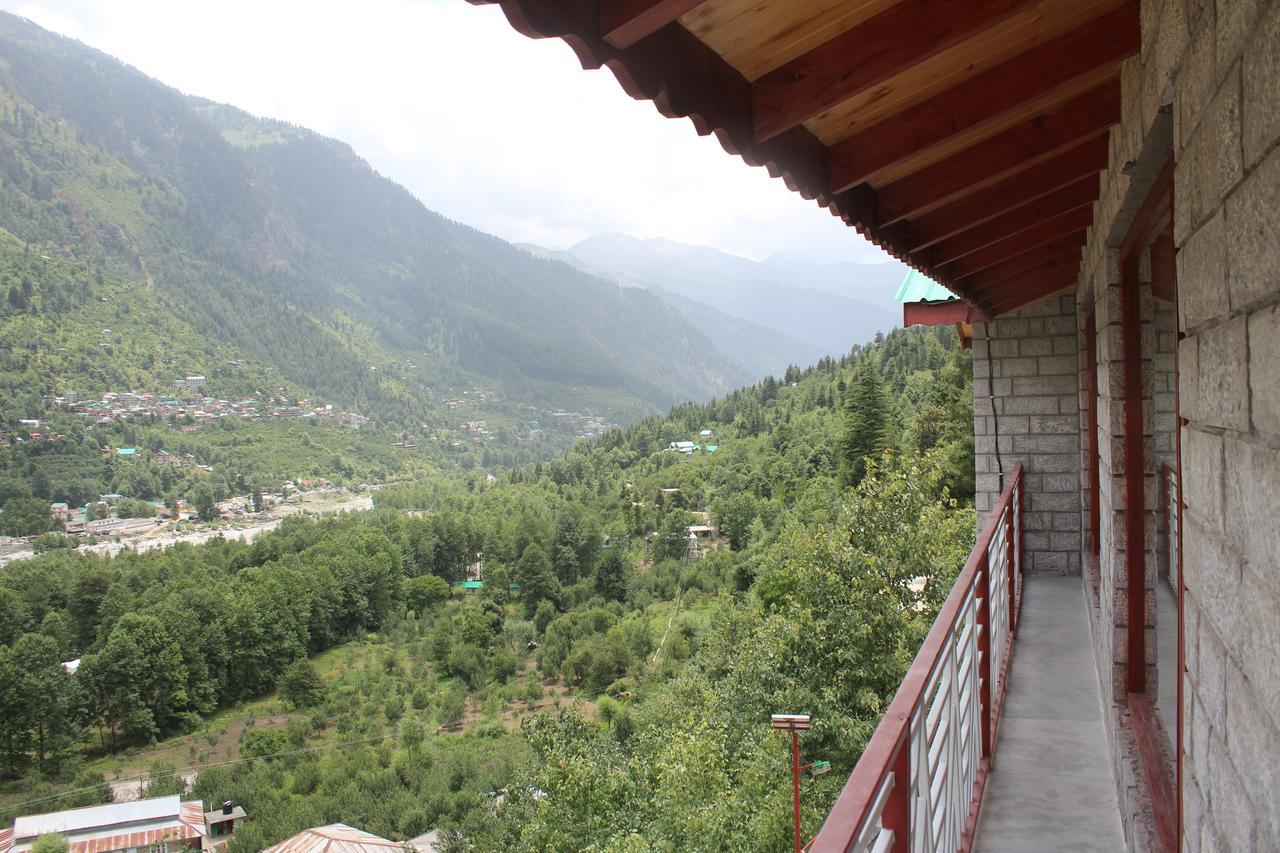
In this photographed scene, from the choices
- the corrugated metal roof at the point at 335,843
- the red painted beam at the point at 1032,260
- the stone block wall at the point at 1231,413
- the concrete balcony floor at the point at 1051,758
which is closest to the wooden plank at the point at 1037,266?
the red painted beam at the point at 1032,260

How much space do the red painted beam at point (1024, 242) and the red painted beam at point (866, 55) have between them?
2260 millimetres

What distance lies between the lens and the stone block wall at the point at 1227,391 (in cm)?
86

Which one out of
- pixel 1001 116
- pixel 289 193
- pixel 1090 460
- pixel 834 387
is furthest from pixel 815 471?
pixel 289 193

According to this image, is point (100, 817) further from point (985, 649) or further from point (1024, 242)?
point (1024, 242)

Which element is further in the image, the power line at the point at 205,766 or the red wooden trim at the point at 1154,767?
the power line at the point at 205,766

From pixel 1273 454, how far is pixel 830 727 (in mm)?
10500

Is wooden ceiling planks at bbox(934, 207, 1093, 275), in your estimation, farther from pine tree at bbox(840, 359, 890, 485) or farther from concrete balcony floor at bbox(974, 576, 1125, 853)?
pine tree at bbox(840, 359, 890, 485)

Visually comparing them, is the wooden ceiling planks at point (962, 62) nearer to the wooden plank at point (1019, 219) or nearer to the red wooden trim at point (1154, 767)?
the wooden plank at point (1019, 219)

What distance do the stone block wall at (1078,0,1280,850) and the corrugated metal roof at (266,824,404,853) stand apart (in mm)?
27754

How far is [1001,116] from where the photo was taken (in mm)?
2121

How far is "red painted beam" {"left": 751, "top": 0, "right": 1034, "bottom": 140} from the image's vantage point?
162 centimetres

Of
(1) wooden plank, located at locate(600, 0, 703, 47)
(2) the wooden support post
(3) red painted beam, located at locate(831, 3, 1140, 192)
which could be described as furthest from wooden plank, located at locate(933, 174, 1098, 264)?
(2) the wooden support post

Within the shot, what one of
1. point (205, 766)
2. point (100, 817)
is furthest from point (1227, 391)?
point (205, 766)

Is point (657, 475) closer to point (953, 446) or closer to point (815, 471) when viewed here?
point (815, 471)
